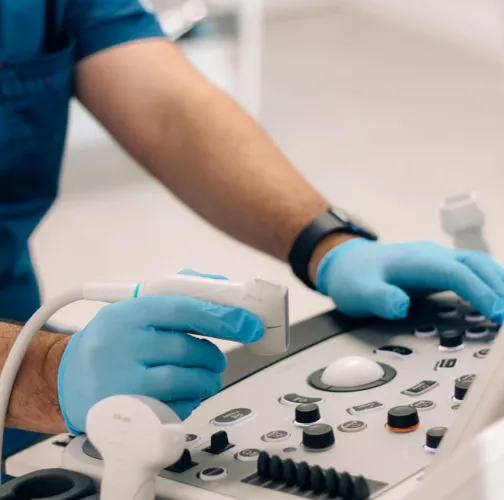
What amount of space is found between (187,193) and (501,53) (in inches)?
141

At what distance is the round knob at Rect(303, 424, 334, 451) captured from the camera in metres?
0.71

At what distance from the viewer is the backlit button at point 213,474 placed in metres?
0.68

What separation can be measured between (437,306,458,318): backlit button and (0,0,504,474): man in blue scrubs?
0.08ft

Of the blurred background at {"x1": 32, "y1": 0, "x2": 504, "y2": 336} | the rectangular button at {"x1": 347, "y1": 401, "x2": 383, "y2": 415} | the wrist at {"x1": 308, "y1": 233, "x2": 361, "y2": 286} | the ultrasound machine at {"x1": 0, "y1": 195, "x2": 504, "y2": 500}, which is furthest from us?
the blurred background at {"x1": 32, "y1": 0, "x2": 504, "y2": 336}

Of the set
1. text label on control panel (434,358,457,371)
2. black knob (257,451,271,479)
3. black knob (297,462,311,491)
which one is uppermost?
black knob (297,462,311,491)

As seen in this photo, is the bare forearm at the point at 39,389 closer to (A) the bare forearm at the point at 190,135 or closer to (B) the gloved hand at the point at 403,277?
(B) the gloved hand at the point at 403,277

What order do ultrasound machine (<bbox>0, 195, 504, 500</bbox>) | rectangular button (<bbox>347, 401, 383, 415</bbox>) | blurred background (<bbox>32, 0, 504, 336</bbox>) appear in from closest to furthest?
ultrasound machine (<bbox>0, 195, 504, 500</bbox>) < rectangular button (<bbox>347, 401, 383, 415</bbox>) < blurred background (<bbox>32, 0, 504, 336</bbox>)

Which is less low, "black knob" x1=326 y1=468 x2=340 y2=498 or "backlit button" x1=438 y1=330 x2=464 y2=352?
"black knob" x1=326 y1=468 x2=340 y2=498

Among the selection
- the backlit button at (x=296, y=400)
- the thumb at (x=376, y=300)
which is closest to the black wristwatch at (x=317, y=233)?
the thumb at (x=376, y=300)

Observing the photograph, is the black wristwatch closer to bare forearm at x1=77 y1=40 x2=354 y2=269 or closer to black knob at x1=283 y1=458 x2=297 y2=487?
bare forearm at x1=77 y1=40 x2=354 y2=269

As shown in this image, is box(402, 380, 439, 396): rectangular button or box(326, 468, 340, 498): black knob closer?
box(326, 468, 340, 498): black knob

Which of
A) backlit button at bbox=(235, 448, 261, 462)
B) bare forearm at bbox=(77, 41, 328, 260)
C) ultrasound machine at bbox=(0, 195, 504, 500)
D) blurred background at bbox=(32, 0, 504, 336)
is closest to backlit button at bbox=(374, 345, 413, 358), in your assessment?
ultrasound machine at bbox=(0, 195, 504, 500)

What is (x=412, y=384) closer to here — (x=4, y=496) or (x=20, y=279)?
(x=4, y=496)

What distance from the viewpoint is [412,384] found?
0.83m
